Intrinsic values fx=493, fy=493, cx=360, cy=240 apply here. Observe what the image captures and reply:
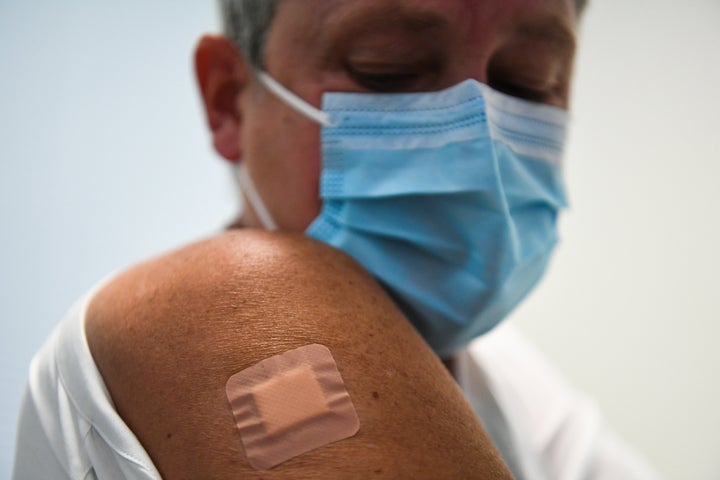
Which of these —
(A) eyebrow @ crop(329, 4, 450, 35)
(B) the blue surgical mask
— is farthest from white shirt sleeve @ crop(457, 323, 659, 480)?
(A) eyebrow @ crop(329, 4, 450, 35)

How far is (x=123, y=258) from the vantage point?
1489mm

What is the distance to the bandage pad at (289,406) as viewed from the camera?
1.56 ft

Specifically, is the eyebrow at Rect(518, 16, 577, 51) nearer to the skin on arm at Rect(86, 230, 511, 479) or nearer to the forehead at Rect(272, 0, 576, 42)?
the forehead at Rect(272, 0, 576, 42)

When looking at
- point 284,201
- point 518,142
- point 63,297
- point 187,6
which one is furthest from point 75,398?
point 187,6

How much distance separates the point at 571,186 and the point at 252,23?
55.9 inches

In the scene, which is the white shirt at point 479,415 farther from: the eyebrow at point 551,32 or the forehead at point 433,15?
the eyebrow at point 551,32

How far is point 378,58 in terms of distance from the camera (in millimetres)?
754

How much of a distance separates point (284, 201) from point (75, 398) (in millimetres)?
417

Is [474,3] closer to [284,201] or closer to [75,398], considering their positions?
[284,201]

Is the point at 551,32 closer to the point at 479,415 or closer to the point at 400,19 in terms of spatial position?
the point at 400,19

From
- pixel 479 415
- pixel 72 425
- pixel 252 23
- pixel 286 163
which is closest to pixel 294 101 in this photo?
pixel 286 163

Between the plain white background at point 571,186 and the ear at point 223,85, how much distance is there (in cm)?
67

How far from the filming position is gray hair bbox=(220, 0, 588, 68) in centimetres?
89

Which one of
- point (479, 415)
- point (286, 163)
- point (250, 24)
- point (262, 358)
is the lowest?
point (479, 415)
